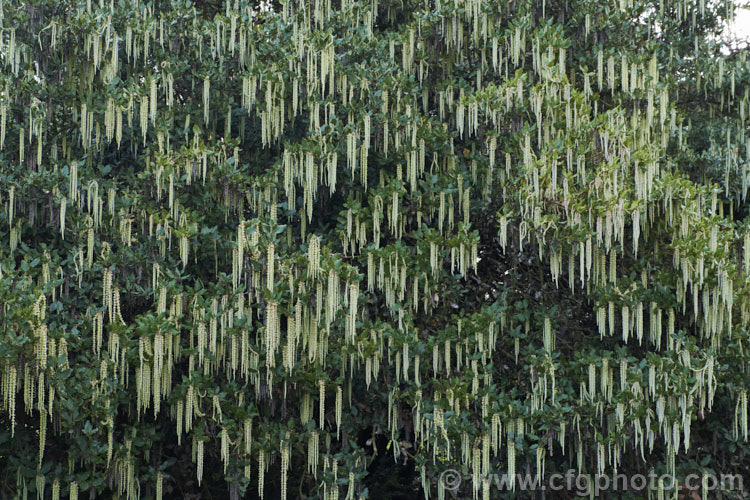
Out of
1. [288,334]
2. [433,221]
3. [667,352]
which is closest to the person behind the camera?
[288,334]

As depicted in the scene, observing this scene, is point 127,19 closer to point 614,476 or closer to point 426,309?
point 426,309

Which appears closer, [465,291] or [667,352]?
[667,352]

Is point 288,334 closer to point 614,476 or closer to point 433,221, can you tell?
point 433,221

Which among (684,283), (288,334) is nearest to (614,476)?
(684,283)

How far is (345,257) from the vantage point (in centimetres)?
720

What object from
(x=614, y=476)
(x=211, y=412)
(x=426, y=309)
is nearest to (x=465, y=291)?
(x=426, y=309)

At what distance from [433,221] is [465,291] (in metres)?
0.84

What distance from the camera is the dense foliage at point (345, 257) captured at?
260 inches

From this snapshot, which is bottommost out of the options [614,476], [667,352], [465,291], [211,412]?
[614,476]

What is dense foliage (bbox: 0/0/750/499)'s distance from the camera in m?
6.60

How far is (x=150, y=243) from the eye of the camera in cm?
693

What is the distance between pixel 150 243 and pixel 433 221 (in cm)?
276

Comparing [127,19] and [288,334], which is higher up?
[127,19]

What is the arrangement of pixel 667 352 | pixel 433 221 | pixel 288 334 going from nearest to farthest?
pixel 288 334
pixel 667 352
pixel 433 221
